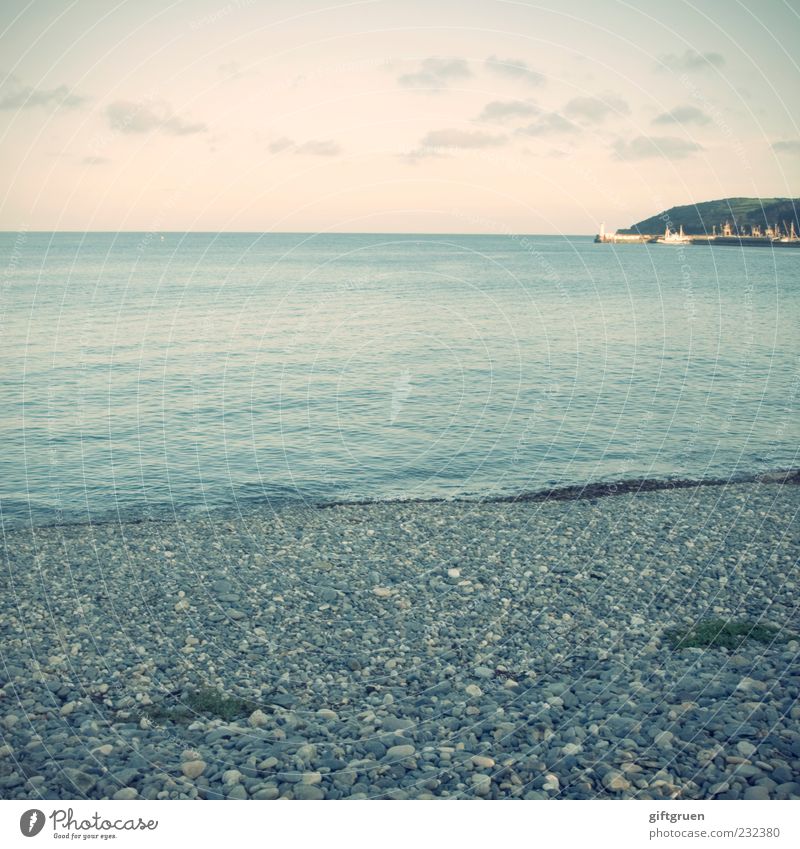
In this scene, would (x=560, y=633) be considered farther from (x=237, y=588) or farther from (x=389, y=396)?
(x=389, y=396)

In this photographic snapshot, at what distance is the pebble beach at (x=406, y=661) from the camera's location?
9.64 metres

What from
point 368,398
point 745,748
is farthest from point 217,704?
point 368,398

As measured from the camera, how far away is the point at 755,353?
181 ft

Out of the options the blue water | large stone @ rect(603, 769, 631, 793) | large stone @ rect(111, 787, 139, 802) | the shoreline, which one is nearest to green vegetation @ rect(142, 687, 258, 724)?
large stone @ rect(111, 787, 139, 802)

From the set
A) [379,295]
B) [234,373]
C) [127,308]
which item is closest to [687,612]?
[234,373]

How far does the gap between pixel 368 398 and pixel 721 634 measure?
30442 mm

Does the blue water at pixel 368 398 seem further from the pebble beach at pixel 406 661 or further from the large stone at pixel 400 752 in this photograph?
the large stone at pixel 400 752

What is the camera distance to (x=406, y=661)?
13172mm

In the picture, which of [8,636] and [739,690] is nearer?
[739,690]

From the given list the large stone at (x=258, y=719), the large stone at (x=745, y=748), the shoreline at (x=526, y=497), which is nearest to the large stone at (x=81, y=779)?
the large stone at (x=258, y=719)

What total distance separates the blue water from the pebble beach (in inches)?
275

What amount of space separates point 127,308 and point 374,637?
73.7 m

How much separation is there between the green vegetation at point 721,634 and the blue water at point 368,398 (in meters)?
13.2
